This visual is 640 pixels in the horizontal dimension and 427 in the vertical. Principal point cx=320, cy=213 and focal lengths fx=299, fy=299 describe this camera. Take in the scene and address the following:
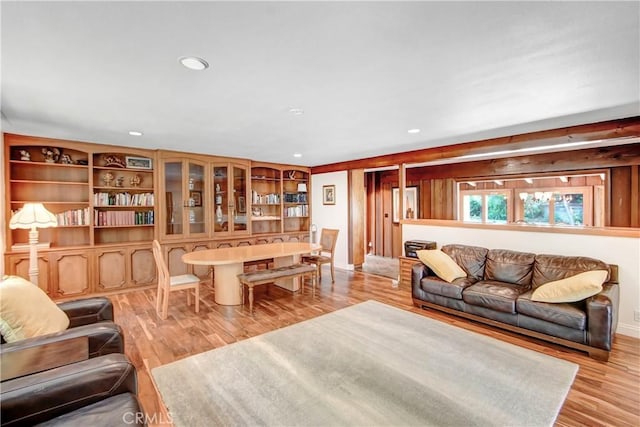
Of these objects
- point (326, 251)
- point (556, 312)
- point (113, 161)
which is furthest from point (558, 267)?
point (113, 161)

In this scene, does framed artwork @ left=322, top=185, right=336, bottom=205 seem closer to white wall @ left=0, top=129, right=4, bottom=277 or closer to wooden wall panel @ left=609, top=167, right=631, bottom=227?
wooden wall panel @ left=609, top=167, right=631, bottom=227

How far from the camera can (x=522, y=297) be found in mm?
3164

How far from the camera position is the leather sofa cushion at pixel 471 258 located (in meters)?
3.96

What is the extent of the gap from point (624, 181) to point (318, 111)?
5118mm

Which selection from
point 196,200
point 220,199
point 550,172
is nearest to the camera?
point 550,172

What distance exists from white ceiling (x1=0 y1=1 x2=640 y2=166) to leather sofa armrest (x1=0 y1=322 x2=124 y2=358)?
1.73m

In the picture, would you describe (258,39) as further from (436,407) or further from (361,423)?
(436,407)

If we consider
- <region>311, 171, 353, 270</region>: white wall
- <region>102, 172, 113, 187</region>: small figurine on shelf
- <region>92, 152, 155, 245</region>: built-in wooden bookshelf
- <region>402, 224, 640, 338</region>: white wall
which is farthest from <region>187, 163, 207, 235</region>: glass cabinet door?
<region>402, 224, 640, 338</region>: white wall

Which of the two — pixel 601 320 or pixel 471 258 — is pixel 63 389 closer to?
pixel 601 320

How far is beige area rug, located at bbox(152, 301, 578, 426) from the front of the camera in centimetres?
200

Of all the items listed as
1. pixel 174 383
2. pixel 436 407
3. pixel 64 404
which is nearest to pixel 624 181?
pixel 436 407

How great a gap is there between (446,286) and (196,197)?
4.35 metres

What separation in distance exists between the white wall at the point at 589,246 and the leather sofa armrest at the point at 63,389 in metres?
4.41

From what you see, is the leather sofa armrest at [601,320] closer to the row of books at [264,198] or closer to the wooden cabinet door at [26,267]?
the row of books at [264,198]
